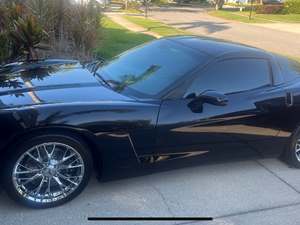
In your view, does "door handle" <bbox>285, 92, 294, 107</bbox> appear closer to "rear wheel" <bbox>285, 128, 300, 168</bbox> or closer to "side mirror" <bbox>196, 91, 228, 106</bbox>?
"rear wheel" <bbox>285, 128, 300, 168</bbox>

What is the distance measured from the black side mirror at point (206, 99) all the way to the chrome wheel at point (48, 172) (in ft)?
3.64

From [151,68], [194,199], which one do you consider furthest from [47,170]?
[151,68]

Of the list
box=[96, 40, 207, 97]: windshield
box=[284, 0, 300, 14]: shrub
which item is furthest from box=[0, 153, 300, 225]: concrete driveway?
box=[284, 0, 300, 14]: shrub

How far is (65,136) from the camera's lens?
323cm

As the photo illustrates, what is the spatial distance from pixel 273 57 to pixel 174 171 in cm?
159

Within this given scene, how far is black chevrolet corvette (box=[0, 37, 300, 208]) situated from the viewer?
10.6 ft

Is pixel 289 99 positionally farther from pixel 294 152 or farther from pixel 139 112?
pixel 139 112

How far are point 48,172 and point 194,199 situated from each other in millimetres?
1312

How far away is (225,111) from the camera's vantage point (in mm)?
3838

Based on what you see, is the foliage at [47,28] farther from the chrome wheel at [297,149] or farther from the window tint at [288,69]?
the chrome wheel at [297,149]

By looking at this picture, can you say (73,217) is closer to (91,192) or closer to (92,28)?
(91,192)

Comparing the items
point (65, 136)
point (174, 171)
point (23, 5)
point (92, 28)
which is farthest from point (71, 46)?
point (65, 136)

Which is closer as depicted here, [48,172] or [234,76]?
[48,172]

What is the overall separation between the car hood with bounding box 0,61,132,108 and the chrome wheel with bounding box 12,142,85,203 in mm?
392
